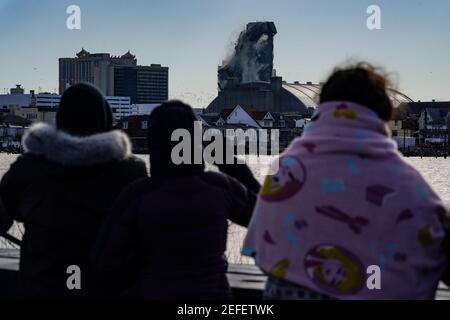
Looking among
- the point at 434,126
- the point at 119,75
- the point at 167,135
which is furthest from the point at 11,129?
the point at 167,135

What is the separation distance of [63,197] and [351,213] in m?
1.00

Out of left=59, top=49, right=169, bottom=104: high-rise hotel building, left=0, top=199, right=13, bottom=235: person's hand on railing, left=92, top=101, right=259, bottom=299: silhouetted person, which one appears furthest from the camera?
left=59, top=49, right=169, bottom=104: high-rise hotel building

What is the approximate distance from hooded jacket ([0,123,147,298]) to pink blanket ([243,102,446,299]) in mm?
748

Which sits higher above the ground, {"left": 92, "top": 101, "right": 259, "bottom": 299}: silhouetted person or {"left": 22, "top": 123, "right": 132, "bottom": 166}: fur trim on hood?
{"left": 22, "top": 123, "right": 132, "bottom": 166}: fur trim on hood

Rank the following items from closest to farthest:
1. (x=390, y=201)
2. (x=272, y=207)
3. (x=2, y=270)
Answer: (x=390, y=201) < (x=272, y=207) < (x=2, y=270)

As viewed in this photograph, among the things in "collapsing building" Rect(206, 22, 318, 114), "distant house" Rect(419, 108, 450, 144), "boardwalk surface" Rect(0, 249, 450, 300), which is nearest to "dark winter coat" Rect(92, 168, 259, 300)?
"boardwalk surface" Rect(0, 249, 450, 300)

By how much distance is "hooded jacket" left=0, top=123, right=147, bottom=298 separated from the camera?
93.4 inches

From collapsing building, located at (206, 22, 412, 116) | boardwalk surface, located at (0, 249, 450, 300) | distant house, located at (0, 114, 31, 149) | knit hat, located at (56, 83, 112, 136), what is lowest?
distant house, located at (0, 114, 31, 149)

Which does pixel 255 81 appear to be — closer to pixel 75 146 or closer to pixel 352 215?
pixel 75 146

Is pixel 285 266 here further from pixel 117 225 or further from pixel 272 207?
pixel 117 225

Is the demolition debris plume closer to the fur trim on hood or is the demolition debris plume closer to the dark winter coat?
the fur trim on hood

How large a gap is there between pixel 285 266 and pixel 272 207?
0.44 ft
